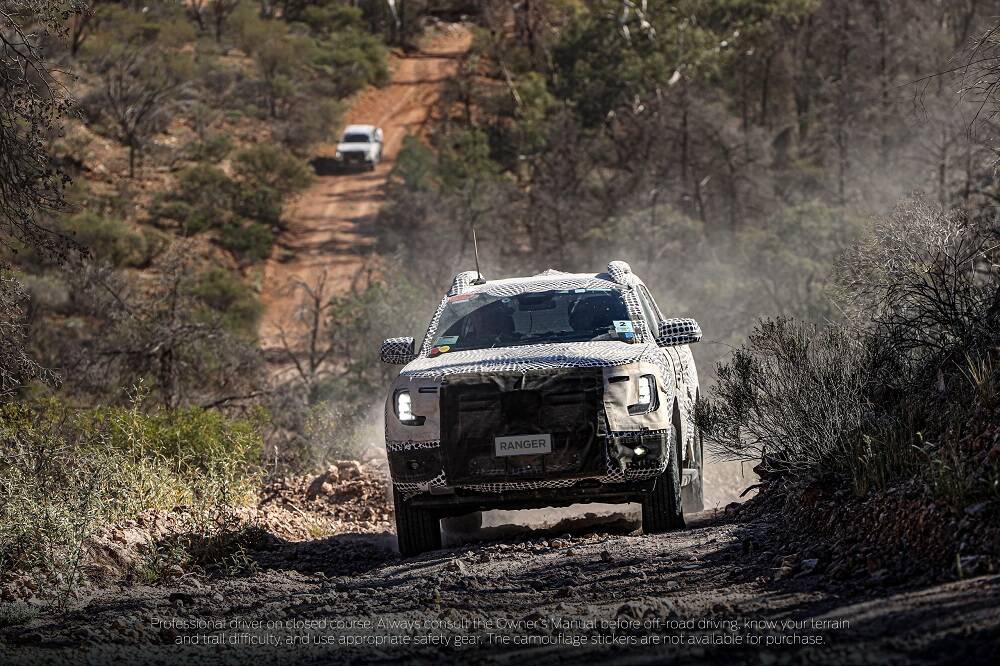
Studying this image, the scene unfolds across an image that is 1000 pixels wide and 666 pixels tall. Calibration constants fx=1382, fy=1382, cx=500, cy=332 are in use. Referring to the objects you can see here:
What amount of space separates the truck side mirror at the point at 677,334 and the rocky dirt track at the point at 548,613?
134 centimetres

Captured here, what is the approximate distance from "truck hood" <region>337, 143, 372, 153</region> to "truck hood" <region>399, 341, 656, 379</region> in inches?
1740

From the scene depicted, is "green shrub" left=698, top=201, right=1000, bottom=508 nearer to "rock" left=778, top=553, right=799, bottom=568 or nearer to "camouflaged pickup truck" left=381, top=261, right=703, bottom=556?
"rock" left=778, top=553, right=799, bottom=568

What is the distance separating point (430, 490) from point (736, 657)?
399 centimetres

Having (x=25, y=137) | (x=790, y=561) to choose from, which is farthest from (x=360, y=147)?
(x=790, y=561)

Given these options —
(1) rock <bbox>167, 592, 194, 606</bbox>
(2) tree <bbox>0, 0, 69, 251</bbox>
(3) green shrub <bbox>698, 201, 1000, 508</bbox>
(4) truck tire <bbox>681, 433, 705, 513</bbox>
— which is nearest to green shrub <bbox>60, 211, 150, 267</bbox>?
(2) tree <bbox>0, 0, 69, 251</bbox>

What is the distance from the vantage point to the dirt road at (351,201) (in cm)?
4203

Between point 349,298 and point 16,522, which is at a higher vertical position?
point 349,298

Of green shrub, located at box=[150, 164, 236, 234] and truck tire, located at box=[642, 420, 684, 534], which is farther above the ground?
green shrub, located at box=[150, 164, 236, 234]

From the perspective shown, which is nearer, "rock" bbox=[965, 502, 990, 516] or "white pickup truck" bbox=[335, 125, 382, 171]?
"rock" bbox=[965, 502, 990, 516]

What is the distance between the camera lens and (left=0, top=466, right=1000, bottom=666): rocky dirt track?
5648mm

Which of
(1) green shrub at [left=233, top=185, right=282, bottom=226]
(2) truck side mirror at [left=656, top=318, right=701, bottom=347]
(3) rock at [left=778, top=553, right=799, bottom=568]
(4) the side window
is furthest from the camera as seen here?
(1) green shrub at [left=233, top=185, right=282, bottom=226]

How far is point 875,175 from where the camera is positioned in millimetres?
40125

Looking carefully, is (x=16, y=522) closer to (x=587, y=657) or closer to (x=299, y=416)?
(x=587, y=657)

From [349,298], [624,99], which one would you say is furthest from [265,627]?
[624,99]
